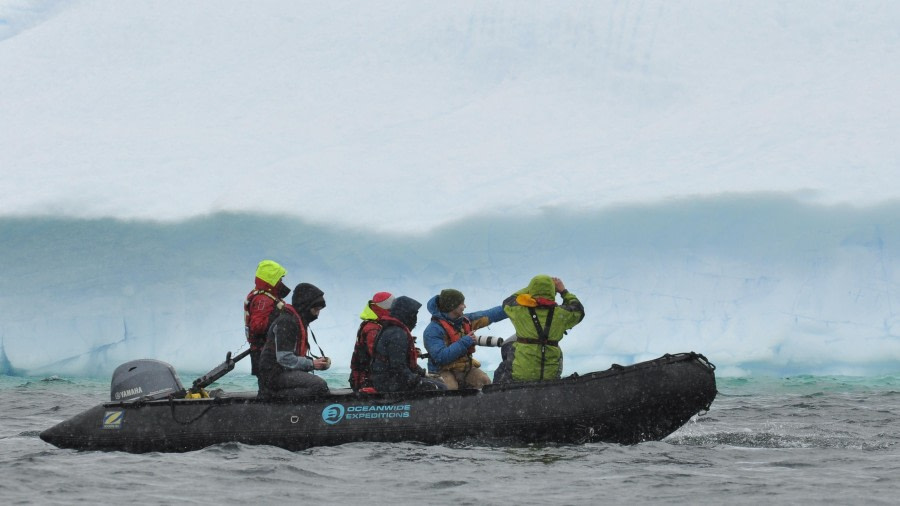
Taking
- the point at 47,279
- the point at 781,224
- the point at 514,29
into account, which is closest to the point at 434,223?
the point at 781,224

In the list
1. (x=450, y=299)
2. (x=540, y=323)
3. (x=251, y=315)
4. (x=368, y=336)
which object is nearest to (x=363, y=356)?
(x=368, y=336)

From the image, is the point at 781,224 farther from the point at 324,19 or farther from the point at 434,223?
the point at 324,19

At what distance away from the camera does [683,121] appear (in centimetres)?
2395

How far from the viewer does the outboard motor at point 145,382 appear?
8.48 m

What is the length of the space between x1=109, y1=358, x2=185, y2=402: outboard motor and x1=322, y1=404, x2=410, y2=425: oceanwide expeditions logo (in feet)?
4.59

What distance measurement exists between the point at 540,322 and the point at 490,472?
156 cm

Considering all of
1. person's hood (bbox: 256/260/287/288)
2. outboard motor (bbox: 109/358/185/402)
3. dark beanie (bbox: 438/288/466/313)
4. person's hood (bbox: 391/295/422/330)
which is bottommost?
outboard motor (bbox: 109/358/185/402)

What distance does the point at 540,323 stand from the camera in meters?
7.95

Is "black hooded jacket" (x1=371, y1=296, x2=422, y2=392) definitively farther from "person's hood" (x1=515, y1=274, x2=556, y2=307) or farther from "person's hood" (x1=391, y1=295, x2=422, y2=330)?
"person's hood" (x1=515, y1=274, x2=556, y2=307)

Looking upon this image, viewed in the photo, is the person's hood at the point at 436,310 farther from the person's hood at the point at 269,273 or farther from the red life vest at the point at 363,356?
the person's hood at the point at 269,273

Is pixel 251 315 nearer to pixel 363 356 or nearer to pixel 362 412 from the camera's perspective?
pixel 363 356

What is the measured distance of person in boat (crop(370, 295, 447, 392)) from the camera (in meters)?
7.86

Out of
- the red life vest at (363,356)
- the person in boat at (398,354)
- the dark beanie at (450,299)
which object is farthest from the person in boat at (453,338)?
the red life vest at (363,356)

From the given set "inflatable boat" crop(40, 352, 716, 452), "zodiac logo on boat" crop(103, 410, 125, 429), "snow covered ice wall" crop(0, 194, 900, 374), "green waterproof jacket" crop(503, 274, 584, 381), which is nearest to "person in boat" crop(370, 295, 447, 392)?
"inflatable boat" crop(40, 352, 716, 452)
